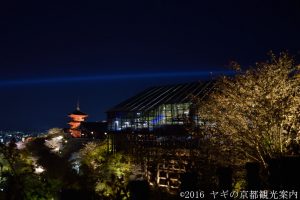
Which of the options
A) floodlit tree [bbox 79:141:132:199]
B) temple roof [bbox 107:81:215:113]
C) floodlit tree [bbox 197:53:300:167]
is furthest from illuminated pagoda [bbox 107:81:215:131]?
floodlit tree [bbox 197:53:300:167]

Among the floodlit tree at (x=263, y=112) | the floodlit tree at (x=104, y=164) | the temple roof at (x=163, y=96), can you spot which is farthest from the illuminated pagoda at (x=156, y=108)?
the floodlit tree at (x=263, y=112)

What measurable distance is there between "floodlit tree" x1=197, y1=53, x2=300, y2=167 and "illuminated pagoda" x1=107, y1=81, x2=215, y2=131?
42.0 feet

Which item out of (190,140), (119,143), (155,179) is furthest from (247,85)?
(119,143)

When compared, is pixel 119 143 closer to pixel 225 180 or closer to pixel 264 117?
pixel 264 117

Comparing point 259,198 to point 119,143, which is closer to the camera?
point 259,198

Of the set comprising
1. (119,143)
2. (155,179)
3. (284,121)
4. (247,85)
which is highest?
(247,85)

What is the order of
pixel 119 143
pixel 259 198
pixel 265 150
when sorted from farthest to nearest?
pixel 119 143, pixel 265 150, pixel 259 198

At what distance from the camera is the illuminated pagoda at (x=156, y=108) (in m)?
25.2

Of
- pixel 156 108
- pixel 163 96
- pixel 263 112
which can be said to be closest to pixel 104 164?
pixel 263 112

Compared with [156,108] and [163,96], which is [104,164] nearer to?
[156,108]

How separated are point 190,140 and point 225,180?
33.0 ft

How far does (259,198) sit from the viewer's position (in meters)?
3.15

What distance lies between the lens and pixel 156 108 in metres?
26.7

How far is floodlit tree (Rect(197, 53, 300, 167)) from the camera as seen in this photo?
926 cm
